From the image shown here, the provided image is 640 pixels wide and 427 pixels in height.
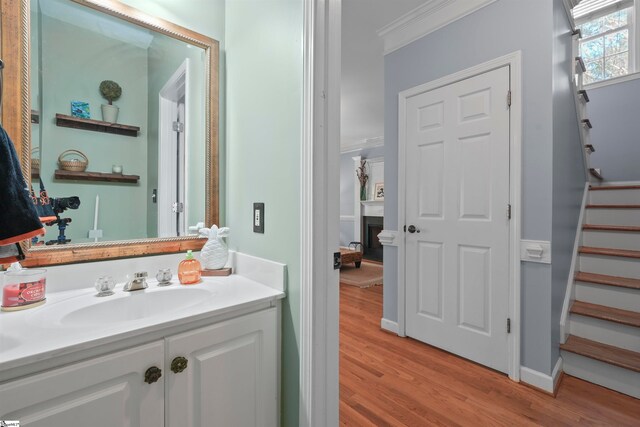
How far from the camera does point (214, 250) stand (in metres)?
1.33

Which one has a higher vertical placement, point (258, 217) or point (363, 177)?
point (363, 177)

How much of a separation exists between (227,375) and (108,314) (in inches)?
19.0

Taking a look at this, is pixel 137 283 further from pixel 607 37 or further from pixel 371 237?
pixel 371 237

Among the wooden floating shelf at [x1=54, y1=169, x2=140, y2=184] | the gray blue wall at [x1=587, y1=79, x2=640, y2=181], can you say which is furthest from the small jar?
the gray blue wall at [x1=587, y1=79, x2=640, y2=181]

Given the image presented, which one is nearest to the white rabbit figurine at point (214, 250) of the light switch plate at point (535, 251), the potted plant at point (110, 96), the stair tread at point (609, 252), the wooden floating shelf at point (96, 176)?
the wooden floating shelf at point (96, 176)

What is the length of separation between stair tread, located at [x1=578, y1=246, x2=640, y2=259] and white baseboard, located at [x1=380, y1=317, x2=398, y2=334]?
1.58m

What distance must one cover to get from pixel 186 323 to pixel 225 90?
1161mm

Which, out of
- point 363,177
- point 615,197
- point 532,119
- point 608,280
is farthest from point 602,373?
point 363,177

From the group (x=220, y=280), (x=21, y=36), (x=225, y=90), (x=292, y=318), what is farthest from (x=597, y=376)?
(x=21, y=36)

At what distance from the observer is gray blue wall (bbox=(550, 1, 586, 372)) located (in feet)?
5.77

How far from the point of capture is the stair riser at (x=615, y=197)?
2.69 meters

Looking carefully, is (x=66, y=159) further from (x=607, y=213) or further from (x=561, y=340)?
(x=607, y=213)

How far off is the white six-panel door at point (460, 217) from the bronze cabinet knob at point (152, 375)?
6.47 feet

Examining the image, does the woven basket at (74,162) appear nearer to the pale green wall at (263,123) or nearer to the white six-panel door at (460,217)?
the pale green wall at (263,123)
